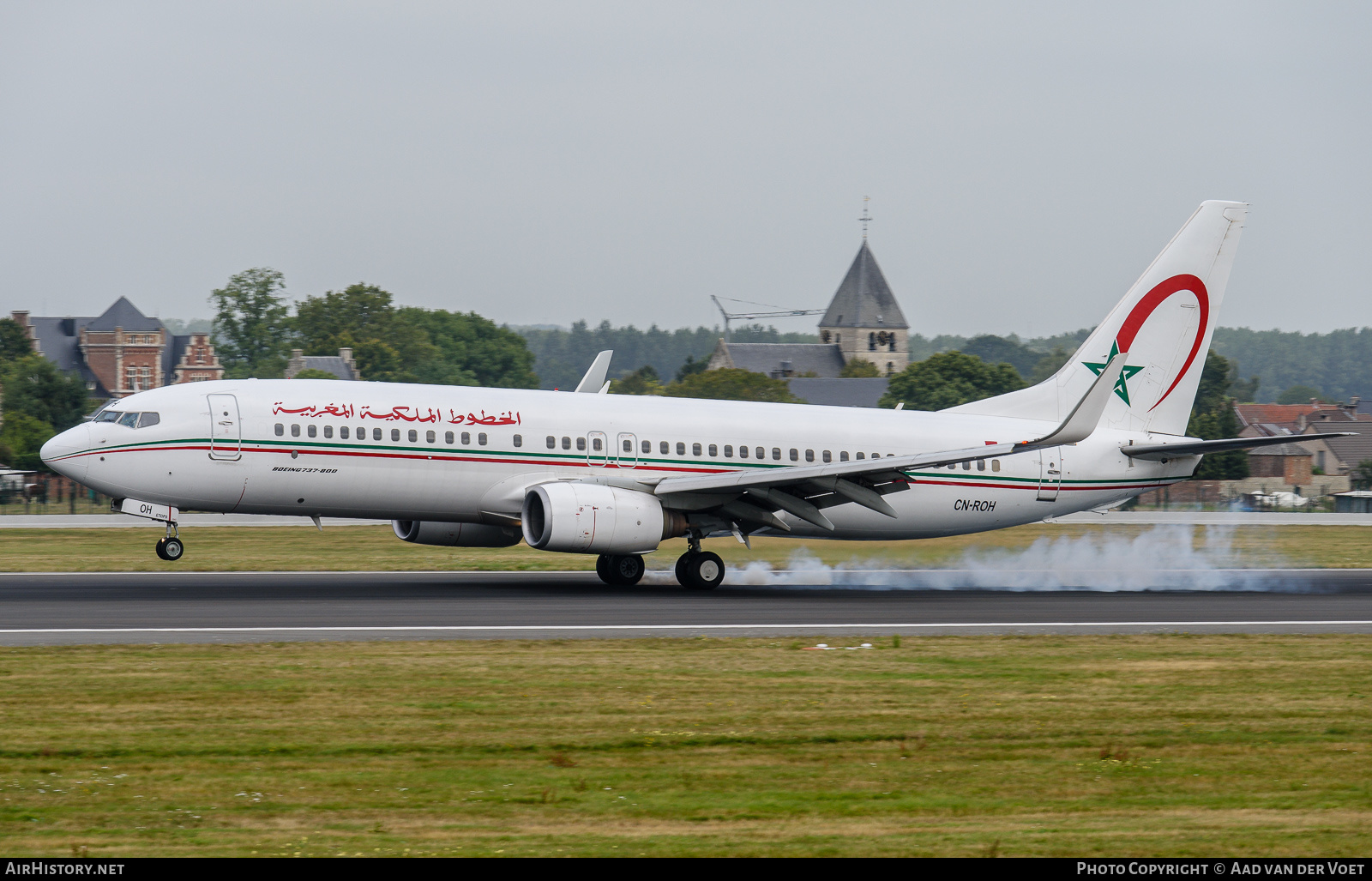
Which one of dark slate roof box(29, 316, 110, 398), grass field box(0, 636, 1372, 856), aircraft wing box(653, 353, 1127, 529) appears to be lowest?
grass field box(0, 636, 1372, 856)

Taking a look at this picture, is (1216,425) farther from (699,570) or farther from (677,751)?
(677,751)

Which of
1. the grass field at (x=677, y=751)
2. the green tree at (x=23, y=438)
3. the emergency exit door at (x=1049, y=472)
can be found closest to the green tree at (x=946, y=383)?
the green tree at (x=23, y=438)

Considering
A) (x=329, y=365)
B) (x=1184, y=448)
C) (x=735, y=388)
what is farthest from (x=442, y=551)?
(x=329, y=365)

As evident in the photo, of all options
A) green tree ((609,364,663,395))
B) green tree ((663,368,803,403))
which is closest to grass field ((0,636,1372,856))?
green tree ((663,368,803,403))

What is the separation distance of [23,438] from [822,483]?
75.0 m

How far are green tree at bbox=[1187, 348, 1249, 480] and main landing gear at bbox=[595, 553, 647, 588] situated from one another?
53.6 feet

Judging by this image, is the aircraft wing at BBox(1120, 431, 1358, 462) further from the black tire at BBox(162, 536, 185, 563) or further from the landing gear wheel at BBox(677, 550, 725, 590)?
the black tire at BBox(162, 536, 185, 563)

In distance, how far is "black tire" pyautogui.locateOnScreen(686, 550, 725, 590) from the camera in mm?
30578

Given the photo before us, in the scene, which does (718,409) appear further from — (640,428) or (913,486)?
(913,486)

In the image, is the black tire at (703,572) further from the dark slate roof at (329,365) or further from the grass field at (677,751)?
the dark slate roof at (329,365)

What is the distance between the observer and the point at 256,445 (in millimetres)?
28297

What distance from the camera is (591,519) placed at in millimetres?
28109

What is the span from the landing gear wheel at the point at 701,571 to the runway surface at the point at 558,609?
1.21ft

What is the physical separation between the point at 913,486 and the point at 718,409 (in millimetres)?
4844
